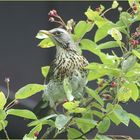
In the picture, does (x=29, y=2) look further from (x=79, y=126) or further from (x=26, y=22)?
(x=79, y=126)

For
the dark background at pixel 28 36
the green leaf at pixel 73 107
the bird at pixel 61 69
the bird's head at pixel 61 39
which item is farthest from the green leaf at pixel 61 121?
the dark background at pixel 28 36

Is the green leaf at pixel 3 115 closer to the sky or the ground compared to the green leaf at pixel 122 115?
closer to the sky

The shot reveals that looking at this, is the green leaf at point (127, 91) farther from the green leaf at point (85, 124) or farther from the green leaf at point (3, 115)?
the green leaf at point (3, 115)

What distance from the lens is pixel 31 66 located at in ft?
13.9

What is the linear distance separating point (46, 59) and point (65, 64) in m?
1.76

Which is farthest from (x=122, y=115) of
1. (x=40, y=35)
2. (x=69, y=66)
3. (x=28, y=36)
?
(x=28, y=36)

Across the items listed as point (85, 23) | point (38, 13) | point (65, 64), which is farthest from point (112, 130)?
point (85, 23)

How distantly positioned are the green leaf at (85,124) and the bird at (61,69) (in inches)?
18.8

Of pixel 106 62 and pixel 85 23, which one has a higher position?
pixel 85 23

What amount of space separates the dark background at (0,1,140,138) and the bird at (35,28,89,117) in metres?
1.60

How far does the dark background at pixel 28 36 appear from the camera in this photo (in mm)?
4168

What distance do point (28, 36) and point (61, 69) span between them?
184cm

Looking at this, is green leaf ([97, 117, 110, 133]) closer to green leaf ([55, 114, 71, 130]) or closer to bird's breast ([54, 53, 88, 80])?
green leaf ([55, 114, 71, 130])

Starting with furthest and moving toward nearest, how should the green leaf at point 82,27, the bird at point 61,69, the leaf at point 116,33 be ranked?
the bird at point 61,69
the green leaf at point 82,27
the leaf at point 116,33
